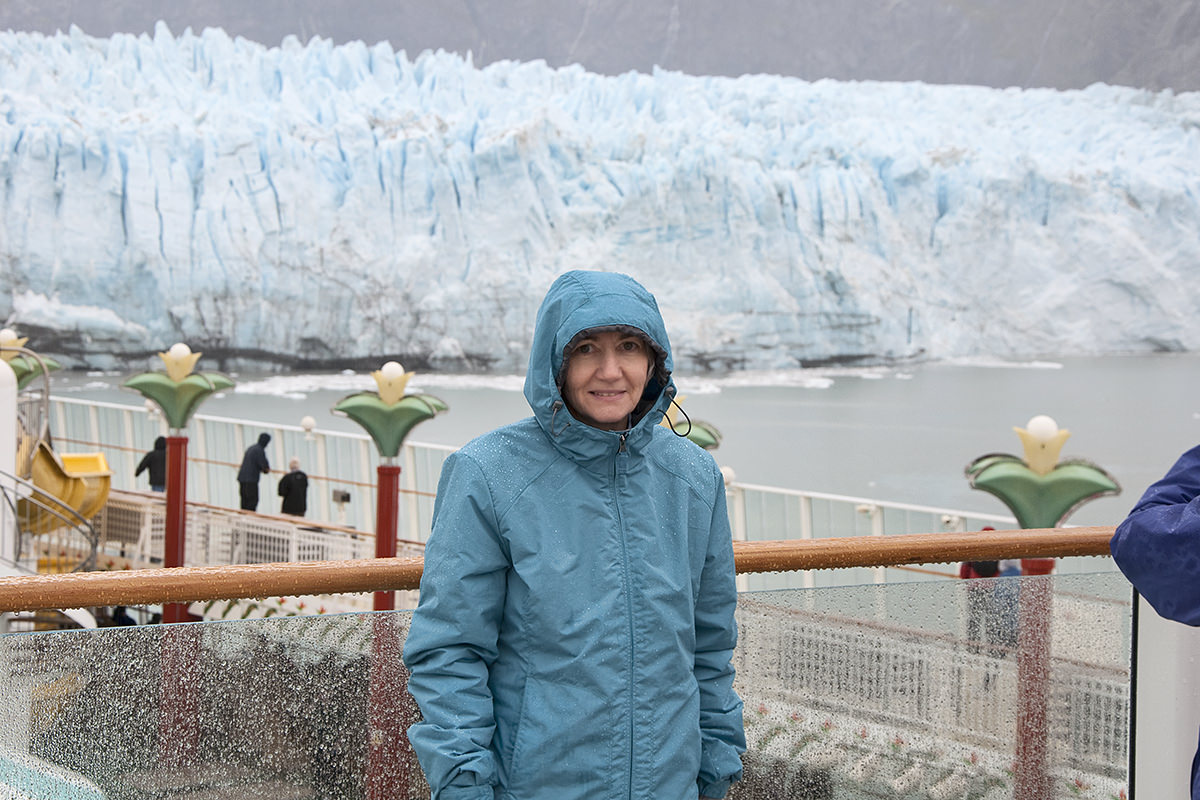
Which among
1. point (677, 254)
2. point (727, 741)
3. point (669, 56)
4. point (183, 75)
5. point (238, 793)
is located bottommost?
point (238, 793)

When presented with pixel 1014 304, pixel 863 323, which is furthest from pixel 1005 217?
pixel 863 323

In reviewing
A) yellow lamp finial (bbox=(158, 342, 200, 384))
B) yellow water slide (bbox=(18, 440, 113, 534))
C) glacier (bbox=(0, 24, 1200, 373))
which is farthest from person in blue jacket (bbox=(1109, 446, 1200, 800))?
glacier (bbox=(0, 24, 1200, 373))

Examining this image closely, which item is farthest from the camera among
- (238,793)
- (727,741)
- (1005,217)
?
(1005,217)

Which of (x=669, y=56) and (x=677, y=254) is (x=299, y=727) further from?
(x=669, y=56)

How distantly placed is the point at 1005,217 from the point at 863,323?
423cm

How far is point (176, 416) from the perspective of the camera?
255 inches

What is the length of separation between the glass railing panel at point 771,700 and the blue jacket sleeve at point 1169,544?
0.52 metres

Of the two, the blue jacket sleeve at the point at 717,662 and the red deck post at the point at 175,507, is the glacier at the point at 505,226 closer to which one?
the red deck post at the point at 175,507

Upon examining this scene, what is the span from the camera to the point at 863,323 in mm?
22484

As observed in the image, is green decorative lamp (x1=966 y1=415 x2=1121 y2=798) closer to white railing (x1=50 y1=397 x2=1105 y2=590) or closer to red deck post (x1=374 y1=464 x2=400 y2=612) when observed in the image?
white railing (x1=50 y1=397 x2=1105 y2=590)

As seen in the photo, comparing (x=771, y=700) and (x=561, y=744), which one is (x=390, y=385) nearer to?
(x=771, y=700)

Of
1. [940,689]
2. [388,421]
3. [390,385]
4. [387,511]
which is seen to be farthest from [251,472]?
[940,689]

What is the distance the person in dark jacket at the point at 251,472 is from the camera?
7.31 metres

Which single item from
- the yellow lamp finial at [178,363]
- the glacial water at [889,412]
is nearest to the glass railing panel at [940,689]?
the yellow lamp finial at [178,363]
